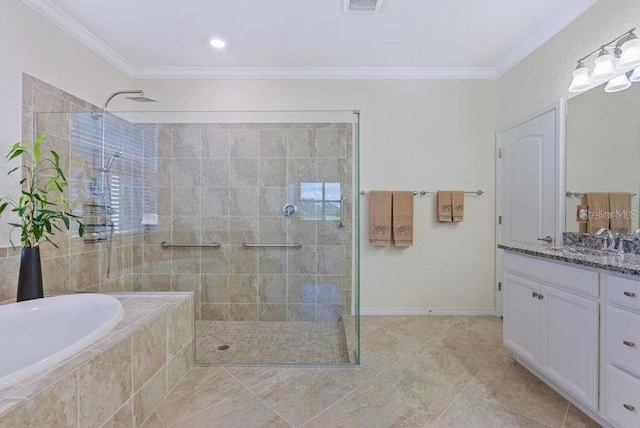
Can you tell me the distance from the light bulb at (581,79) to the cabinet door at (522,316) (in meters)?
1.36

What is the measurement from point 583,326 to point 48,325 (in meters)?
2.71

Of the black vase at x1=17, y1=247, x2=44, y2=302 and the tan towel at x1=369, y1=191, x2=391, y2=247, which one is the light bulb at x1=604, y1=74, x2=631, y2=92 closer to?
the tan towel at x1=369, y1=191, x2=391, y2=247

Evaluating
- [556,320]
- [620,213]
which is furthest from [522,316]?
[620,213]

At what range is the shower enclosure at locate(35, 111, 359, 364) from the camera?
256 cm

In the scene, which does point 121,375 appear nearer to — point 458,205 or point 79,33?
point 79,33

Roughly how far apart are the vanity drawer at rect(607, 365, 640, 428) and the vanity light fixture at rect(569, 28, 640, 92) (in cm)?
161

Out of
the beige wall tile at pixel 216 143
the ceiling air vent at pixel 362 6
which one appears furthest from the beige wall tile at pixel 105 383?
the ceiling air vent at pixel 362 6

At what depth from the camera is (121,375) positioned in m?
1.22

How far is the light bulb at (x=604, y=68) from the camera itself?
5.57 feet

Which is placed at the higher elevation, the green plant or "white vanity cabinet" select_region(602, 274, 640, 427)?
the green plant

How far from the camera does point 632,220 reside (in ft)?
5.35

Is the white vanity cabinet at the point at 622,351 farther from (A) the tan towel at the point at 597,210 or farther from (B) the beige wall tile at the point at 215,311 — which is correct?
(B) the beige wall tile at the point at 215,311

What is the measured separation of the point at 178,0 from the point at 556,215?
125 inches

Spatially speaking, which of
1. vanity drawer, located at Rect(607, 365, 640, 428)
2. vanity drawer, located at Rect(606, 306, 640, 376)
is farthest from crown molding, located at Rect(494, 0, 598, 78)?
vanity drawer, located at Rect(607, 365, 640, 428)
